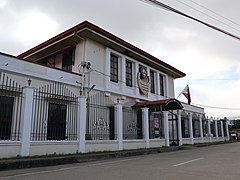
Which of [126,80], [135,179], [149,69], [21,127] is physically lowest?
[135,179]

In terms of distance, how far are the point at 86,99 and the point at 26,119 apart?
151 inches

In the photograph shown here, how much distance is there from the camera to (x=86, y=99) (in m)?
13.9

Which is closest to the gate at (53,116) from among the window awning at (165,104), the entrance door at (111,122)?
the entrance door at (111,122)

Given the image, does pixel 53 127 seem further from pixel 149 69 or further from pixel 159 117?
pixel 149 69

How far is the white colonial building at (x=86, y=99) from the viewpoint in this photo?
1145 cm

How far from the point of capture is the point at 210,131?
29.5m

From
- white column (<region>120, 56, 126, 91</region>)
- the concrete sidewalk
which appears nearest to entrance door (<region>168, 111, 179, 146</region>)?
white column (<region>120, 56, 126, 91</region>)

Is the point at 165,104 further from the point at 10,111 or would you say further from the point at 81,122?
the point at 10,111

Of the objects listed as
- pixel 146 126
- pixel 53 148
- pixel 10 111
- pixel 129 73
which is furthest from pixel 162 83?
pixel 10 111

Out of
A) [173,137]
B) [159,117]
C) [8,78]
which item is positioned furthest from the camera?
[173,137]

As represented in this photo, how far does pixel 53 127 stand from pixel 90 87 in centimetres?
456

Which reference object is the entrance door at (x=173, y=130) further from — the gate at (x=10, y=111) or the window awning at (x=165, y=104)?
the gate at (x=10, y=111)

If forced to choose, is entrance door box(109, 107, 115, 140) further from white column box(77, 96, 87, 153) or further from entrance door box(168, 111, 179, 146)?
entrance door box(168, 111, 179, 146)

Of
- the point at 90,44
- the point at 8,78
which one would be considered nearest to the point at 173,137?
the point at 90,44
